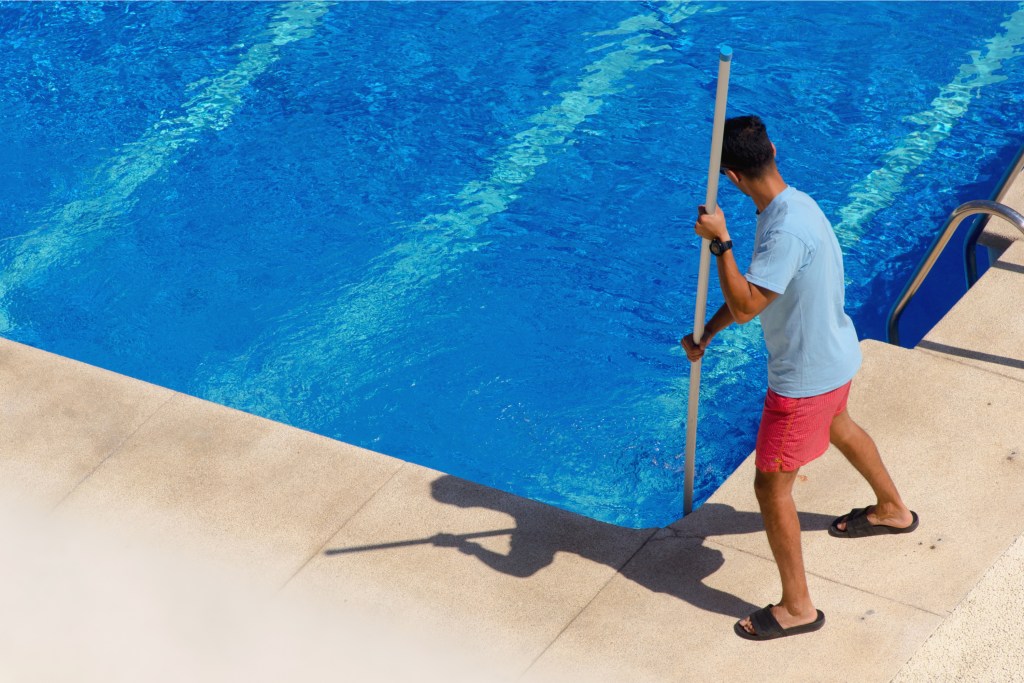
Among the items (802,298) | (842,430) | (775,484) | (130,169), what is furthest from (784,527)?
(130,169)

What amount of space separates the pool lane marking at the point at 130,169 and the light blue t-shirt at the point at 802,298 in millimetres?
5859

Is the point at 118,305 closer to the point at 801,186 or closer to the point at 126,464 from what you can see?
the point at 126,464

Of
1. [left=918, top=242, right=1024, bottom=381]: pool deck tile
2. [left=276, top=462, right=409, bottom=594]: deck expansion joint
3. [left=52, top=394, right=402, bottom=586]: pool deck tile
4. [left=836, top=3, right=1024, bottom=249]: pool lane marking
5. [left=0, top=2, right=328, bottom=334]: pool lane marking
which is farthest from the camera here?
[left=0, top=2, right=328, bottom=334]: pool lane marking

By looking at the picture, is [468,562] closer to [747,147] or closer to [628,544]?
[628,544]

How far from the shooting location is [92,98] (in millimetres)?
9578

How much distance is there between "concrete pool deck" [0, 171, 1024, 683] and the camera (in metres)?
3.96

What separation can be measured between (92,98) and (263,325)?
3889 mm

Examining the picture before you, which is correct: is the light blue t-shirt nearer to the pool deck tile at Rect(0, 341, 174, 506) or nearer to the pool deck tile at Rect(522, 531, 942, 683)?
the pool deck tile at Rect(522, 531, 942, 683)

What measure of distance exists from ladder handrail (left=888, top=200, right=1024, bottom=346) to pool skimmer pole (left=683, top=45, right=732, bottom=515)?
1.61m

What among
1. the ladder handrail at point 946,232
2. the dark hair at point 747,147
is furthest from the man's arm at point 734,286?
the ladder handrail at point 946,232

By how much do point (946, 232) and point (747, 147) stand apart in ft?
6.89

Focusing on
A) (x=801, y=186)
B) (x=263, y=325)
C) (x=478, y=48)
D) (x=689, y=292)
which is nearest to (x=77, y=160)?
(x=263, y=325)

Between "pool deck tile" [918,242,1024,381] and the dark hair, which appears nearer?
the dark hair

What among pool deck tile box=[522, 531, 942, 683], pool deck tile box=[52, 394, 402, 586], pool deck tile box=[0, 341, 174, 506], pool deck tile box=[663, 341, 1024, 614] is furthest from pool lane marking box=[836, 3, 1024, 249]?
pool deck tile box=[0, 341, 174, 506]
